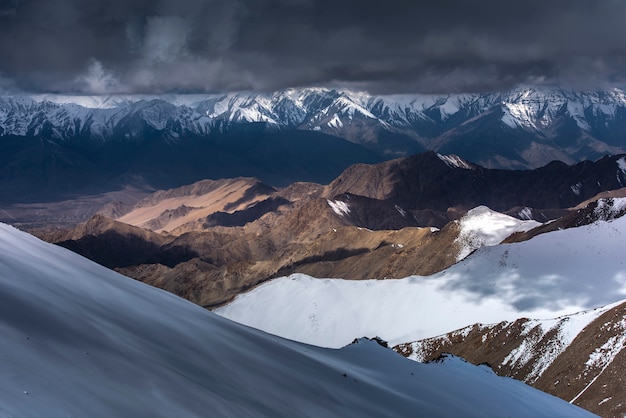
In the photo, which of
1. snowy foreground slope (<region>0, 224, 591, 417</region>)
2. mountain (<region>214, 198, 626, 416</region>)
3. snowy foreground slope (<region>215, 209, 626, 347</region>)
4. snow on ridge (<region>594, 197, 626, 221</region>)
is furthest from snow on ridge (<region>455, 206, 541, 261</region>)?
snowy foreground slope (<region>0, 224, 591, 417</region>)

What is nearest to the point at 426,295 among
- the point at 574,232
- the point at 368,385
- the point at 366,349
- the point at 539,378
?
the point at 574,232

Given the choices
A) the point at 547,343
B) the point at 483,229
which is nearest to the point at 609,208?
the point at 483,229

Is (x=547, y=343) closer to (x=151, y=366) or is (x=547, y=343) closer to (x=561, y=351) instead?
(x=561, y=351)

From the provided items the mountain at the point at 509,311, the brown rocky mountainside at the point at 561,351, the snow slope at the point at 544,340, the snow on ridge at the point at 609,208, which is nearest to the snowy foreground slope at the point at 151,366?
the brown rocky mountainside at the point at 561,351

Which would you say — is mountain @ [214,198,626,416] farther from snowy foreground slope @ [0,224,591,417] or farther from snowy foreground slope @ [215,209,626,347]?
snowy foreground slope @ [0,224,591,417]

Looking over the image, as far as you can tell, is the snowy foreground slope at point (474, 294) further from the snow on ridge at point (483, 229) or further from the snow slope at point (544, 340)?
the snow on ridge at point (483, 229)

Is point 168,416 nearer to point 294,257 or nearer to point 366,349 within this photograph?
point 366,349
